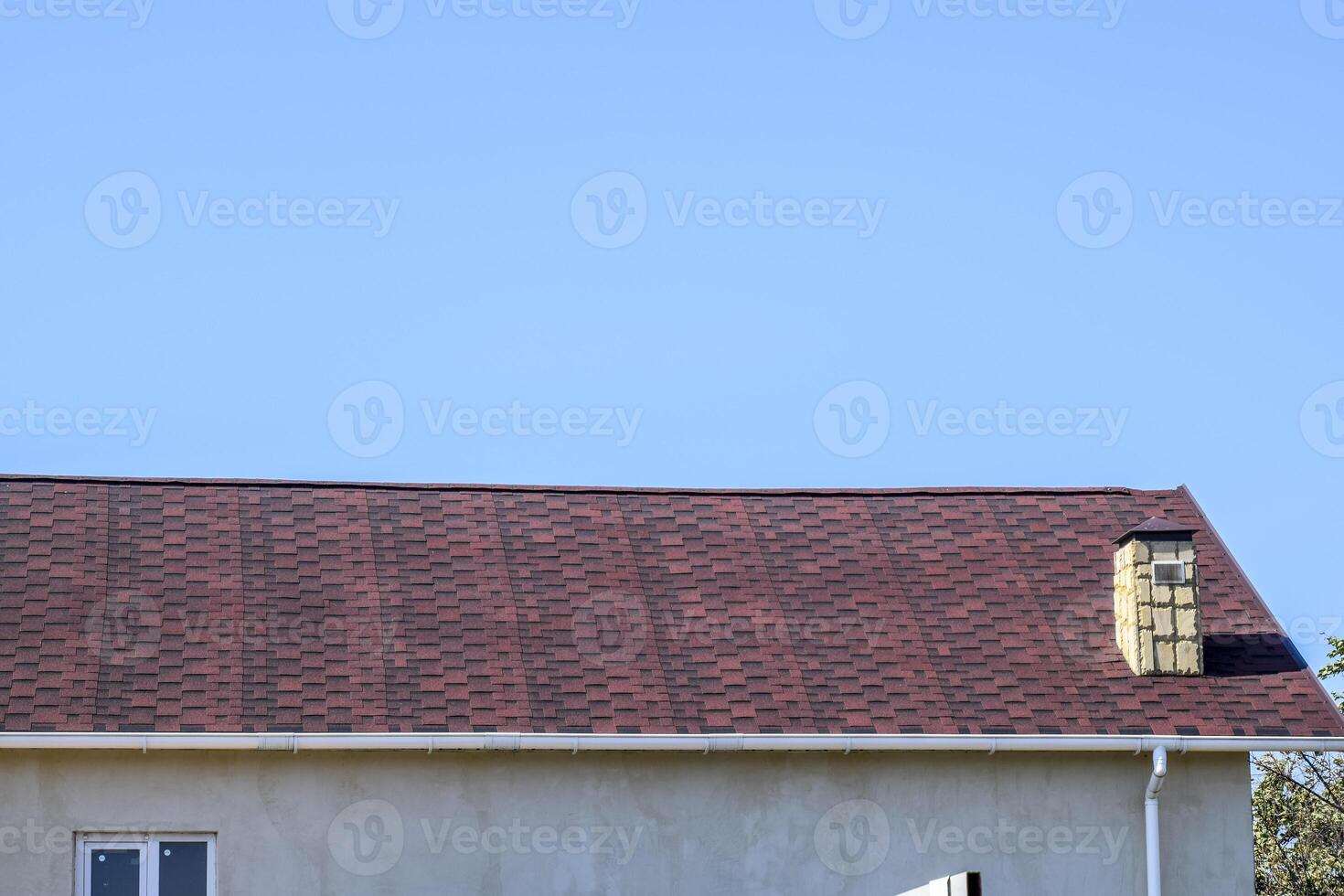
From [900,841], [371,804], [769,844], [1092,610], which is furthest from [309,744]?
[1092,610]

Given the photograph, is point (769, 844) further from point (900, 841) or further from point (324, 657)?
point (324, 657)

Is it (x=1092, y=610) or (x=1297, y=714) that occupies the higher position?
(x=1092, y=610)

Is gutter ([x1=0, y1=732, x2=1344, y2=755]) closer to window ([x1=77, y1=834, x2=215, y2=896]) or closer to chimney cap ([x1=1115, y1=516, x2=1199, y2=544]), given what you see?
window ([x1=77, y1=834, x2=215, y2=896])

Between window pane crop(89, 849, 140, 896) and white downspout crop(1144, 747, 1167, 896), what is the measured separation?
7.24 metres

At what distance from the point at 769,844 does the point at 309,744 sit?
11.2 feet

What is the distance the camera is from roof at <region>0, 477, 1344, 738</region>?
1323 cm

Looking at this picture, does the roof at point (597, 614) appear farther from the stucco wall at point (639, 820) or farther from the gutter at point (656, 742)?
the stucco wall at point (639, 820)

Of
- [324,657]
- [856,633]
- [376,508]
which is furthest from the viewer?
[376,508]

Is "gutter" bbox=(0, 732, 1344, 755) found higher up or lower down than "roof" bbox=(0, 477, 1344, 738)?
lower down

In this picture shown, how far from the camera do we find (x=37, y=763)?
1264 cm

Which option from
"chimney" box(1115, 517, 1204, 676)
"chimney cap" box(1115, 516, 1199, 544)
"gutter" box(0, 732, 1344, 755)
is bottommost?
"gutter" box(0, 732, 1344, 755)

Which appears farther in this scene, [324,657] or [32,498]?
[32,498]

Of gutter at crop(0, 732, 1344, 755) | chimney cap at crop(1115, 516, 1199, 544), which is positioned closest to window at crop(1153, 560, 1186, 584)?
chimney cap at crop(1115, 516, 1199, 544)

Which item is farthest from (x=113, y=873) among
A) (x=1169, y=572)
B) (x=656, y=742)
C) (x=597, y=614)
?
(x=1169, y=572)
